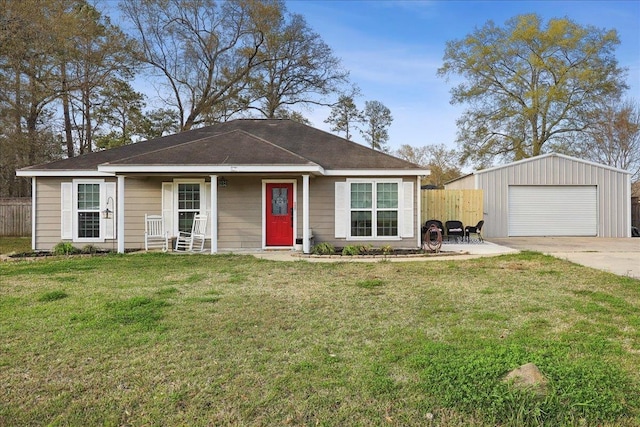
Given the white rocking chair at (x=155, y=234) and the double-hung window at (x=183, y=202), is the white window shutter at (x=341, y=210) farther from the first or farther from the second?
the white rocking chair at (x=155, y=234)

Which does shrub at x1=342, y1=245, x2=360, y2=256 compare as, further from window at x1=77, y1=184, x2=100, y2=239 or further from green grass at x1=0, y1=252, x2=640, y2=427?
window at x1=77, y1=184, x2=100, y2=239

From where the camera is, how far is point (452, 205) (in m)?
14.0

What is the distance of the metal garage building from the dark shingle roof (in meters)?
6.32

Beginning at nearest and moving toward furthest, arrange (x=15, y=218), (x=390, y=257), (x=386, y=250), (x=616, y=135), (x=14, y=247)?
(x=390, y=257) → (x=386, y=250) → (x=14, y=247) → (x=15, y=218) → (x=616, y=135)

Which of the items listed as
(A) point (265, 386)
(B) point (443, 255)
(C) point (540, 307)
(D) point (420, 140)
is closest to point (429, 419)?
(A) point (265, 386)

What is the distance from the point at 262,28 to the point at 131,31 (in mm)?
7347

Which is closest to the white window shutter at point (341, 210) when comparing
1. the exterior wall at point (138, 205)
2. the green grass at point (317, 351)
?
the green grass at point (317, 351)

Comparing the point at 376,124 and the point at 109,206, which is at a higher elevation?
the point at 376,124

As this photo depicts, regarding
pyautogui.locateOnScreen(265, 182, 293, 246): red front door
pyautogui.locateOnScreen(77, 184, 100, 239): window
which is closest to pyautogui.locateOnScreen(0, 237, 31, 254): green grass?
pyautogui.locateOnScreen(77, 184, 100, 239): window

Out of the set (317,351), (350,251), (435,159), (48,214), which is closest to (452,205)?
(350,251)

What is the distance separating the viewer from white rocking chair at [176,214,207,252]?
10430 mm

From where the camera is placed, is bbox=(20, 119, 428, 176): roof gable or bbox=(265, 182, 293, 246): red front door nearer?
bbox=(20, 119, 428, 176): roof gable

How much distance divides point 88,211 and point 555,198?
15858 millimetres

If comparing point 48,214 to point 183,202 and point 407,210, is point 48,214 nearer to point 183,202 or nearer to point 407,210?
point 183,202
